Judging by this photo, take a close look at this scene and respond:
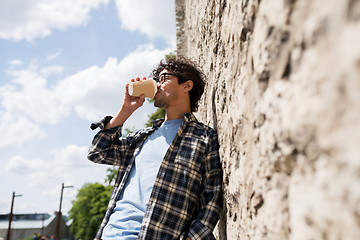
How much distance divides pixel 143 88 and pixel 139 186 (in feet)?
2.32

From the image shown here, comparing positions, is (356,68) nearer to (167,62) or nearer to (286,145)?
(286,145)

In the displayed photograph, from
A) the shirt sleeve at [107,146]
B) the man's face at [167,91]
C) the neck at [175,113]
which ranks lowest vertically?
the shirt sleeve at [107,146]

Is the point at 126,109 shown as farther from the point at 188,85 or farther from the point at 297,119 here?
the point at 297,119

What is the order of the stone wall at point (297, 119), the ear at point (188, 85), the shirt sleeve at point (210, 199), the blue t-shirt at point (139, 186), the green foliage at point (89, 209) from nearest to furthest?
the stone wall at point (297, 119) → the shirt sleeve at point (210, 199) → the blue t-shirt at point (139, 186) → the ear at point (188, 85) → the green foliage at point (89, 209)

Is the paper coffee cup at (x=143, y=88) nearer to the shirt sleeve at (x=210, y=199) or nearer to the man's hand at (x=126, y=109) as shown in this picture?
the man's hand at (x=126, y=109)

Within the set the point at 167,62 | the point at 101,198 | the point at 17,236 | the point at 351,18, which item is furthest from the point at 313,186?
the point at 17,236

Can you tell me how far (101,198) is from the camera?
83.7ft

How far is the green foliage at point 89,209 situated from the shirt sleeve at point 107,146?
21.5 m

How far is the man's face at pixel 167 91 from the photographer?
2523 millimetres

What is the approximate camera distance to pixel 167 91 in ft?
8.34

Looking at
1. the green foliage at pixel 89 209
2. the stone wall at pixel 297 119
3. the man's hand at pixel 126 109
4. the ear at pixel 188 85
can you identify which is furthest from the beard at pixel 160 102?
the green foliage at pixel 89 209

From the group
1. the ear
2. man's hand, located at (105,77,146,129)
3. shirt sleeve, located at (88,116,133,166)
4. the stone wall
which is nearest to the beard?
man's hand, located at (105,77,146,129)

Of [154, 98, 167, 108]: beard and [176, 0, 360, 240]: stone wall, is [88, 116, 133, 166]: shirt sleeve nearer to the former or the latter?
[154, 98, 167, 108]: beard

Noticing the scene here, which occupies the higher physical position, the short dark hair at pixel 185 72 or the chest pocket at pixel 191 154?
the short dark hair at pixel 185 72
